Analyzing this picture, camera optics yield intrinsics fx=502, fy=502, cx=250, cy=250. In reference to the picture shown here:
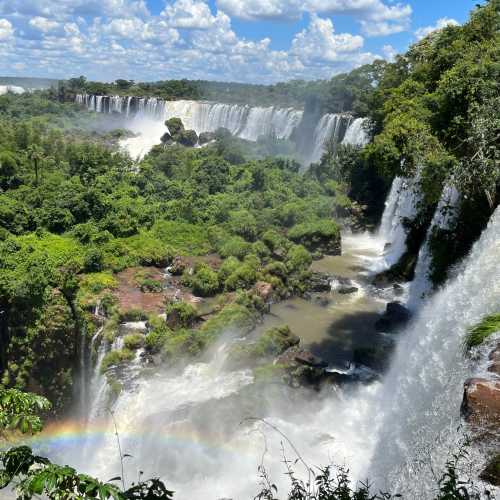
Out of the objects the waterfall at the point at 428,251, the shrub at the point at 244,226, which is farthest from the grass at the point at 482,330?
the shrub at the point at 244,226

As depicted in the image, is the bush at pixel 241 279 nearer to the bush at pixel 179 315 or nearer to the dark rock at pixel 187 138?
the bush at pixel 179 315

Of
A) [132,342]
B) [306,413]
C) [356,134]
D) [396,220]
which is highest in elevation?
[356,134]

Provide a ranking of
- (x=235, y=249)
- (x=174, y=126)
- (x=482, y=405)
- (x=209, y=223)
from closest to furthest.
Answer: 1. (x=482, y=405)
2. (x=235, y=249)
3. (x=209, y=223)
4. (x=174, y=126)

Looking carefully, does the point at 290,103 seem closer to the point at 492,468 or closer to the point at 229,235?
the point at 229,235

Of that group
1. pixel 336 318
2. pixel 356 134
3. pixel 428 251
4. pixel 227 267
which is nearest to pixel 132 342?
pixel 227 267

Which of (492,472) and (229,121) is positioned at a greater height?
(492,472)

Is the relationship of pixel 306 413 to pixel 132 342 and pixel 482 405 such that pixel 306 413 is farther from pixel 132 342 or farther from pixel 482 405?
pixel 482 405

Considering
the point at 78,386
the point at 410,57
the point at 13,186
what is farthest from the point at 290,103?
the point at 78,386
